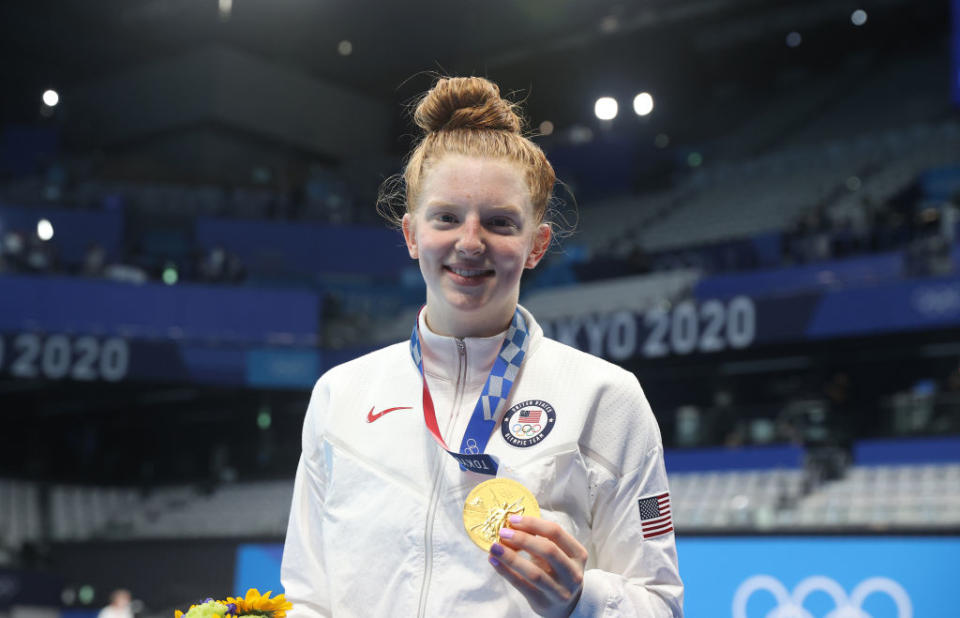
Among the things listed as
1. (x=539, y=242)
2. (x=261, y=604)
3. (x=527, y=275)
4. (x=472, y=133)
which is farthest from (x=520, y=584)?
(x=527, y=275)

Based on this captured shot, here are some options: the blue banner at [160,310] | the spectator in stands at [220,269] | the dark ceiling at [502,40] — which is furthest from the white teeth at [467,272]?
the dark ceiling at [502,40]

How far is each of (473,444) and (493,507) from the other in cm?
14

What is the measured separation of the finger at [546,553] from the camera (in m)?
1.53

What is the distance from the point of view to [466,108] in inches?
72.8

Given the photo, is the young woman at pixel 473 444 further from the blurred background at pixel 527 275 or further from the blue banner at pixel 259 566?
the blue banner at pixel 259 566

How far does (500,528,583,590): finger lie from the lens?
153 centimetres

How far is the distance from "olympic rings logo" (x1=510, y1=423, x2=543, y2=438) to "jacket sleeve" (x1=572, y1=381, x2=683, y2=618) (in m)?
0.13

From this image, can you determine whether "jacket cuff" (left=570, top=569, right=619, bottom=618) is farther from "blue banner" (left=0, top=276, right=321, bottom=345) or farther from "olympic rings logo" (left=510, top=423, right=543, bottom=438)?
"blue banner" (left=0, top=276, right=321, bottom=345)

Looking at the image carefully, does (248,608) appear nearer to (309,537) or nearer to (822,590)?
(309,537)

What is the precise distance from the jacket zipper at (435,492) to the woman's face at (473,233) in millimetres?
70

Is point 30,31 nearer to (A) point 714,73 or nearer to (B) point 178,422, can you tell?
(B) point 178,422

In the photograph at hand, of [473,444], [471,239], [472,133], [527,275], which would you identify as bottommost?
[473,444]

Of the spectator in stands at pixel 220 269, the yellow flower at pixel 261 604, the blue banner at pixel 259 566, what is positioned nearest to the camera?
the yellow flower at pixel 261 604

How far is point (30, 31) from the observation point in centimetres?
1923
